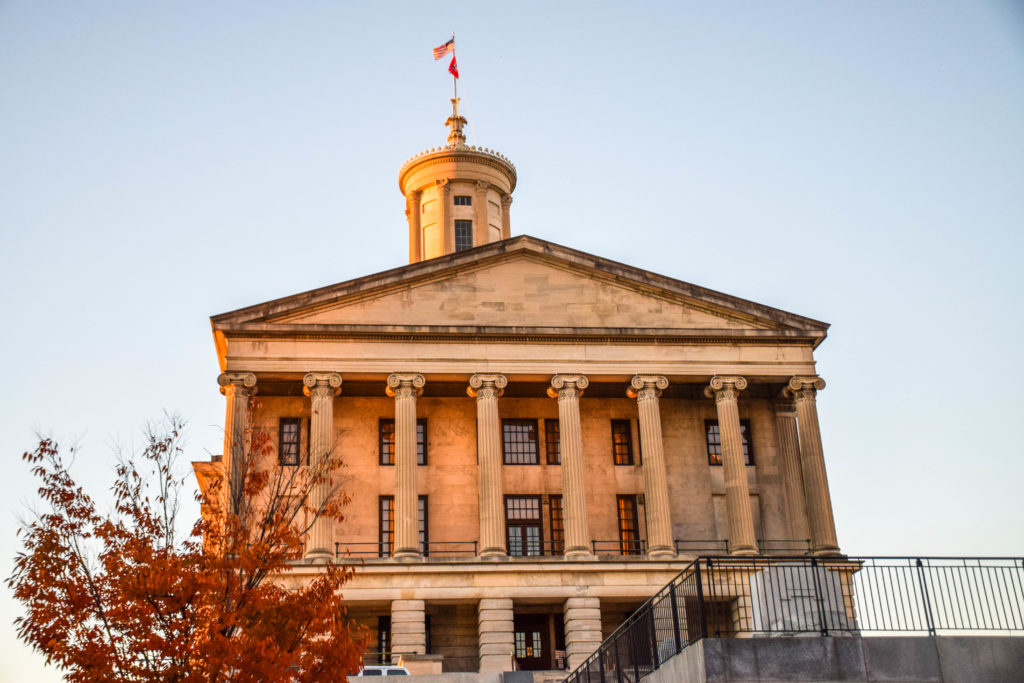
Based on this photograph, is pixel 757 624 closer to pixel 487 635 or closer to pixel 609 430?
pixel 487 635

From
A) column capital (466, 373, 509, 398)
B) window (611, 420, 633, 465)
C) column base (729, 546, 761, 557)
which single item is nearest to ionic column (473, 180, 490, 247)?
window (611, 420, 633, 465)

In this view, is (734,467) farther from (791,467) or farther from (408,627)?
(408,627)

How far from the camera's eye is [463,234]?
2464 inches

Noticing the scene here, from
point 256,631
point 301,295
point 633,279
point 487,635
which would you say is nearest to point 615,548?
point 487,635

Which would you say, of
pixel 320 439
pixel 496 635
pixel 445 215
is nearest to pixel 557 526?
pixel 496 635

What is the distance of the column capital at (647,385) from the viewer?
47125 mm

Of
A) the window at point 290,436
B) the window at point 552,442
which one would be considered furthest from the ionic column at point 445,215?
the window at point 290,436

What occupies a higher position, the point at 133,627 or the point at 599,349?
the point at 599,349

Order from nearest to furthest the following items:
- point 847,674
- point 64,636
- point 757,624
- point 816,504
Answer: point 847,674, point 757,624, point 64,636, point 816,504

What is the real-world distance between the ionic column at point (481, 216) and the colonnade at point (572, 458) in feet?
52.4

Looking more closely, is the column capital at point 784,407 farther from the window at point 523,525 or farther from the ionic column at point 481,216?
the ionic column at point 481,216

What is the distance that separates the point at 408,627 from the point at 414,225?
90.6 ft

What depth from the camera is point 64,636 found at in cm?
2145

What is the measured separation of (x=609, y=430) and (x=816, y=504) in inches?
346
